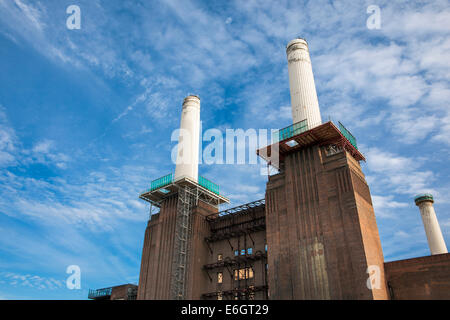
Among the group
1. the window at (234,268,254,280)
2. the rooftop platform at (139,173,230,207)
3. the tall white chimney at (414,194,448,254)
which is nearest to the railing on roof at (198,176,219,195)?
the rooftop platform at (139,173,230,207)

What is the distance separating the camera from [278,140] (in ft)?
140

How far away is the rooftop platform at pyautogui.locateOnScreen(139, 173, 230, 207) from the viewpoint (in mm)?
53816

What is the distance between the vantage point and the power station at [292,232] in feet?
109

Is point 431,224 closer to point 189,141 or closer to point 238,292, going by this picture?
point 238,292

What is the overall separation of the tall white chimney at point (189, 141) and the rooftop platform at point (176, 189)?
1.41m

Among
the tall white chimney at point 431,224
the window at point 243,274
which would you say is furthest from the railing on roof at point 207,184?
the tall white chimney at point 431,224

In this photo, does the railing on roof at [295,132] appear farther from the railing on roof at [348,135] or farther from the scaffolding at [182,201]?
the scaffolding at [182,201]

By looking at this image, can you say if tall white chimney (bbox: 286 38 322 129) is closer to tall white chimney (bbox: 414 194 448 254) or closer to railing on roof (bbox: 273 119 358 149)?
railing on roof (bbox: 273 119 358 149)

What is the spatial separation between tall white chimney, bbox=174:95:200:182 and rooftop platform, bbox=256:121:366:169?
1630cm

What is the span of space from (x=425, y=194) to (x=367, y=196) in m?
25.4
